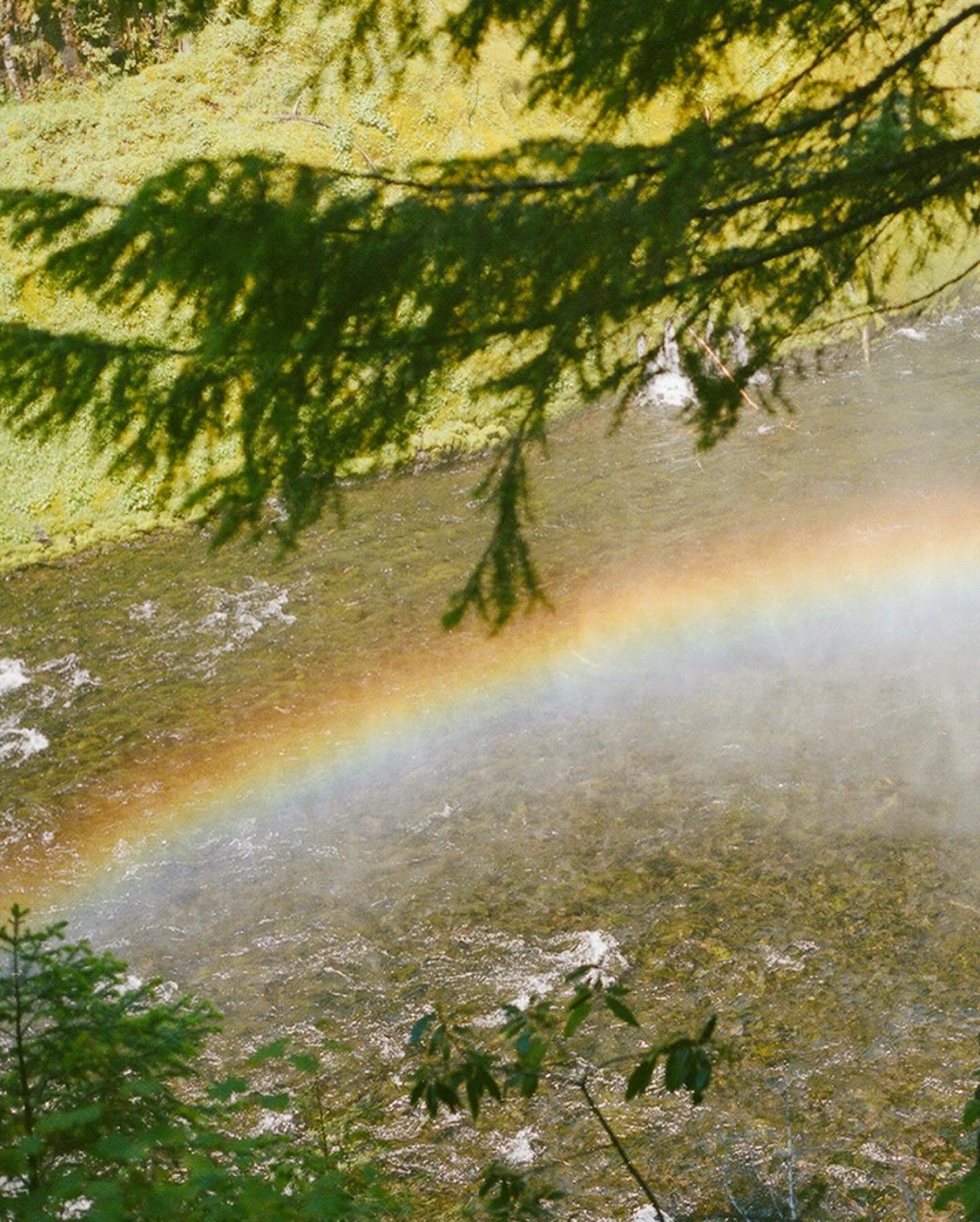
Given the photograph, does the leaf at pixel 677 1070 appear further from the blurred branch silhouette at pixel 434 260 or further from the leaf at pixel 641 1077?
the blurred branch silhouette at pixel 434 260

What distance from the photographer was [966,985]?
4.98 metres

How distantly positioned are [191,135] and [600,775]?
22.1 feet

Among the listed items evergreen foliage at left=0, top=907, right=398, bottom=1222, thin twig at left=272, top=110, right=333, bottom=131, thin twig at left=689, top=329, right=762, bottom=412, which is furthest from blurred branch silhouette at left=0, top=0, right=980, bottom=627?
thin twig at left=272, top=110, right=333, bottom=131

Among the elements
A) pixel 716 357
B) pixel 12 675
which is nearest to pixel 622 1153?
pixel 716 357

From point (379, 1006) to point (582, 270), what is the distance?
3196mm

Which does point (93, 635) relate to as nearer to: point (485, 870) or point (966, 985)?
point (485, 870)

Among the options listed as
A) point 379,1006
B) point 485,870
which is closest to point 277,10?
point 485,870

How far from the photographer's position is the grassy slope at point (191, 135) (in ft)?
23.0

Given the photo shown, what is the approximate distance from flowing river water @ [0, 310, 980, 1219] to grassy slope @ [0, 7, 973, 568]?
1.78 ft

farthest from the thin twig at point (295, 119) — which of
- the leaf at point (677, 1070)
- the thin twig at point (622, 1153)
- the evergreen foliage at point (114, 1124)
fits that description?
the leaf at point (677, 1070)

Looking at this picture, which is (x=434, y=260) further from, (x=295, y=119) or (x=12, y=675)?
(x=295, y=119)

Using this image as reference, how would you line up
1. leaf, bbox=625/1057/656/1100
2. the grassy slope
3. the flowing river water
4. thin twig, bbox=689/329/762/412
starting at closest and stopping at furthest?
leaf, bbox=625/1057/656/1100 → the flowing river water → thin twig, bbox=689/329/762/412 → the grassy slope

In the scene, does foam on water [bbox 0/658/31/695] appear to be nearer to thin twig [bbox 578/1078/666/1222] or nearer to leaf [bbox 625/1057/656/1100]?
thin twig [bbox 578/1078/666/1222]

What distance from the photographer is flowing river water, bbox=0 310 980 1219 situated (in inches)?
185
